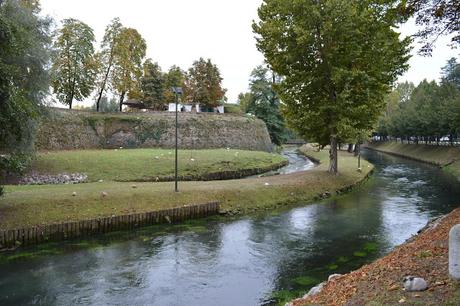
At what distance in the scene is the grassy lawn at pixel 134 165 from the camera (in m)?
27.2

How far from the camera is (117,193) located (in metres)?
19.4

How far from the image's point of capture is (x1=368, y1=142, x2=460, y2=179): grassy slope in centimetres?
4272

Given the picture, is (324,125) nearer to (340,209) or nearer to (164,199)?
(340,209)

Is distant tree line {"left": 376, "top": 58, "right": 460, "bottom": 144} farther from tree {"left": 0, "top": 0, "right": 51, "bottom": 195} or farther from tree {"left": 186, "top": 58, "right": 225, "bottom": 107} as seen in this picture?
tree {"left": 0, "top": 0, "right": 51, "bottom": 195}

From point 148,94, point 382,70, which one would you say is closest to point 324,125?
point 382,70

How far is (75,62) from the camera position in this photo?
42688 mm

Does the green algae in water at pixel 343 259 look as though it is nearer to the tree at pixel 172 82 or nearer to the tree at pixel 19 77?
the tree at pixel 19 77

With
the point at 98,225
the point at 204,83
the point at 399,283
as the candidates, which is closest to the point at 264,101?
the point at 204,83

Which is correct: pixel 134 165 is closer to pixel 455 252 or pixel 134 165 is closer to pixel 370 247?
pixel 370 247

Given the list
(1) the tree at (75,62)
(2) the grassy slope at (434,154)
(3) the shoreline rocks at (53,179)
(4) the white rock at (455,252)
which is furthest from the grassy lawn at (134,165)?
(4) the white rock at (455,252)

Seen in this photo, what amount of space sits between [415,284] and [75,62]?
144 feet

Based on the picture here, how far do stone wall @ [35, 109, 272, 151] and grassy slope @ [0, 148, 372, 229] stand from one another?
16381 mm

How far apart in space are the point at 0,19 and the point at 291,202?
17.3m

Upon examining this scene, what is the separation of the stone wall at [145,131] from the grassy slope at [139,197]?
16.4m
